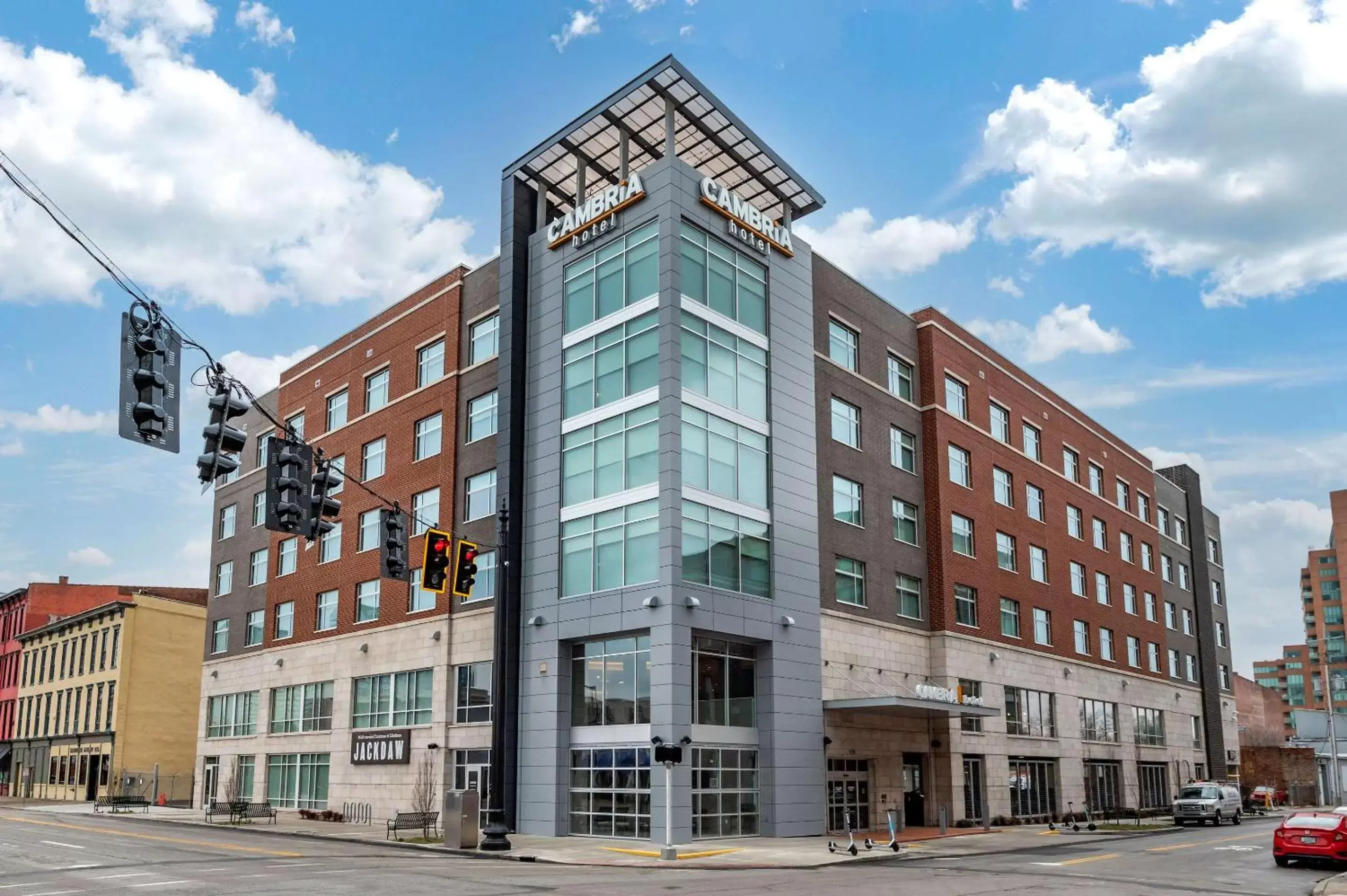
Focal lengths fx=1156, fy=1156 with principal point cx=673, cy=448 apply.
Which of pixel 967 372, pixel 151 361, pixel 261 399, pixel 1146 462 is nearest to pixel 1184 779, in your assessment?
pixel 1146 462

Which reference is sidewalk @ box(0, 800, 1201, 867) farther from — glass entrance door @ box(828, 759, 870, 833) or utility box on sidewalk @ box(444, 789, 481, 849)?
glass entrance door @ box(828, 759, 870, 833)

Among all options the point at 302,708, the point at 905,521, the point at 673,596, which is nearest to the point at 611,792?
the point at 673,596

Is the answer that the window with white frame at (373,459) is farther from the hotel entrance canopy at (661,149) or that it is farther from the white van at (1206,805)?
the white van at (1206,805)

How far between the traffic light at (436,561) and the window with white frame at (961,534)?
27.4 meters

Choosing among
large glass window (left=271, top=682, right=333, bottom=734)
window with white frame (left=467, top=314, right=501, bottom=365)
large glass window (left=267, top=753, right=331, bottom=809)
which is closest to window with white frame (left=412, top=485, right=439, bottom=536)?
window with white frame (left=467, top=314, right=501, bottom=365)

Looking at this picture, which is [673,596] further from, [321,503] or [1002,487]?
[1002,487]

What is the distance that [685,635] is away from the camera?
118 ft

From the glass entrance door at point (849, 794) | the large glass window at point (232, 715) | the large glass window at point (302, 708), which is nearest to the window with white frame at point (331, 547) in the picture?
the large glass window at point (302, 708)

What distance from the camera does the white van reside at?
51.1 metres

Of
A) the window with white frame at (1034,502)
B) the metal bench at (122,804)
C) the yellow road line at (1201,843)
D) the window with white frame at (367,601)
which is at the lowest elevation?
the metal bench at (122,804)

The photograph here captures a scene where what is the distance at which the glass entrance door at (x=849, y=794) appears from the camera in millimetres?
41875

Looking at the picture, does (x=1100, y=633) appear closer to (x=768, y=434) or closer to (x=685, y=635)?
(x=768, y=434)

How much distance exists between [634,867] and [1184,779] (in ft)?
175

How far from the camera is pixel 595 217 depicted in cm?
4162
